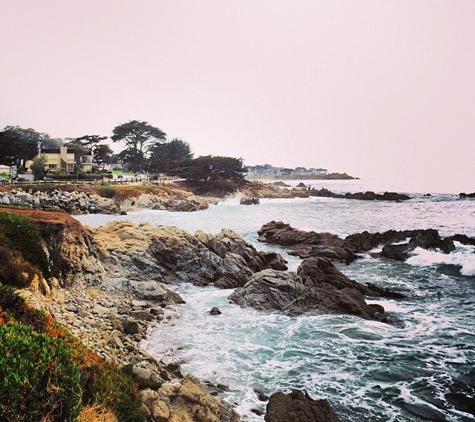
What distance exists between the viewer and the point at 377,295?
21.5 metres

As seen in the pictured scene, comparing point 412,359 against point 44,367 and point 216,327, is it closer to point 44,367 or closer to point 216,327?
point 216,327

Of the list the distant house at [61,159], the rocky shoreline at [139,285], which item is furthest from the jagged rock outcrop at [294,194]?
the rocky shoreline at [139,285]

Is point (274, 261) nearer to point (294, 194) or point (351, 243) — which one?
point (351, 243)

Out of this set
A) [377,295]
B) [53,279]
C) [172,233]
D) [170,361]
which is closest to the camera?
[170,361]

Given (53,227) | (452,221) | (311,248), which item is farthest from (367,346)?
(452,221)

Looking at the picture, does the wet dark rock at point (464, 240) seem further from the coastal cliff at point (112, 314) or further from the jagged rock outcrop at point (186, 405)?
the jagged rock outcrop at point (186, 405)

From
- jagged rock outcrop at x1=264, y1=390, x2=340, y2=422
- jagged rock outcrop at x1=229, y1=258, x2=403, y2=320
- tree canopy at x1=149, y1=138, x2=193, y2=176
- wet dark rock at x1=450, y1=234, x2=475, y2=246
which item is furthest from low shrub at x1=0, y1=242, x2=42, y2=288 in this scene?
tree canopy at x1=149, y1=138, x2=193, y2=176

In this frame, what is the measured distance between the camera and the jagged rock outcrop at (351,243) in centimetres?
3244

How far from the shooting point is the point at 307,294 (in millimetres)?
19500

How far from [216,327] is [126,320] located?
4.05 meters

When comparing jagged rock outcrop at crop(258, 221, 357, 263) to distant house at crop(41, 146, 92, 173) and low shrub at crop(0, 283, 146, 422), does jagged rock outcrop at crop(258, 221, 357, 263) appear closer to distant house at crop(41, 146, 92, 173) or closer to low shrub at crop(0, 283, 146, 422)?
low shrub at crop(0, 283, 146, 422)

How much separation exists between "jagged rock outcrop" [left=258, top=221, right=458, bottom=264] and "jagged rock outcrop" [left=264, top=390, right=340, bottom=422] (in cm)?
2250

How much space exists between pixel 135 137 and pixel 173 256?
10041 centimetres

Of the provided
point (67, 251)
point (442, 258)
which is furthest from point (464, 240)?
point (67, 251)
